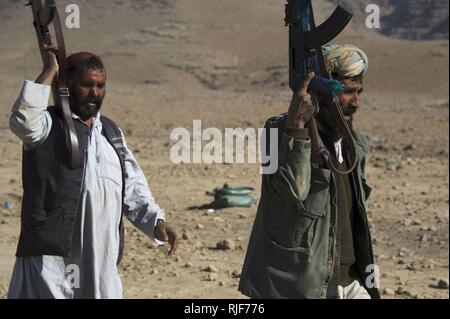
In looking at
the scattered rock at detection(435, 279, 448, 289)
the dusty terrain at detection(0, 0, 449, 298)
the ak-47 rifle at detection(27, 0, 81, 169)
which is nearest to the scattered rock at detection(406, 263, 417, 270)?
the dusty terrain at detection(0, 0, 449, 298)

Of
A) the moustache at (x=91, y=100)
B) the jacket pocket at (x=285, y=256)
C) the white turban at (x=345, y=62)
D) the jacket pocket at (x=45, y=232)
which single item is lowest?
the jacket pocket at (x=285, y=256)

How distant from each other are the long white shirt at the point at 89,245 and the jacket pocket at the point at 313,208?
0.67 m

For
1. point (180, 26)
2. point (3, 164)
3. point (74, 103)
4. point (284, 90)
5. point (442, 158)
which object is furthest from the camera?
point (180, 26)

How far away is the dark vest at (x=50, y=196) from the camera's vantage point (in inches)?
162

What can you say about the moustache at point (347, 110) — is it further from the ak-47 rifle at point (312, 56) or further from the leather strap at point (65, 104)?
the leather strap at point (65, 104)

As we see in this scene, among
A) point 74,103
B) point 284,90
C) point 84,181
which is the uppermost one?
point 74,103

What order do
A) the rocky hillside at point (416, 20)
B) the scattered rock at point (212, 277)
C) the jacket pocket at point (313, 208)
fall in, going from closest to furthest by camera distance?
the jacket pocket at point (313, 208), the scattered rock at point (212, 277), the rocky hillside at point (416, 20)

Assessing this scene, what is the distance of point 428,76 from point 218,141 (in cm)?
3003

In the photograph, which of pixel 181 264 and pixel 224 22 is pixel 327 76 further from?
pixel 224 22

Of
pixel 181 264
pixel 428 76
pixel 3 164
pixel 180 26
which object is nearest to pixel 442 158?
pixel 3 164

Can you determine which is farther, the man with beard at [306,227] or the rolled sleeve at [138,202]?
the rolled sleeve at [138,202]

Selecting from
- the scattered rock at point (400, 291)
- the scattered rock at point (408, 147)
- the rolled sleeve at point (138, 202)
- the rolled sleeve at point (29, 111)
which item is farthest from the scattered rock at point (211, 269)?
the scattered rock at point (408, 147)

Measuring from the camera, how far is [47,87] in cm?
403

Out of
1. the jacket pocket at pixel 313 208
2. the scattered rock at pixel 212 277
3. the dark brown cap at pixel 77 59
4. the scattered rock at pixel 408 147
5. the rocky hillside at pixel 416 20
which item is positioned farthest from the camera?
the rocky hillside at pixel 416 20
